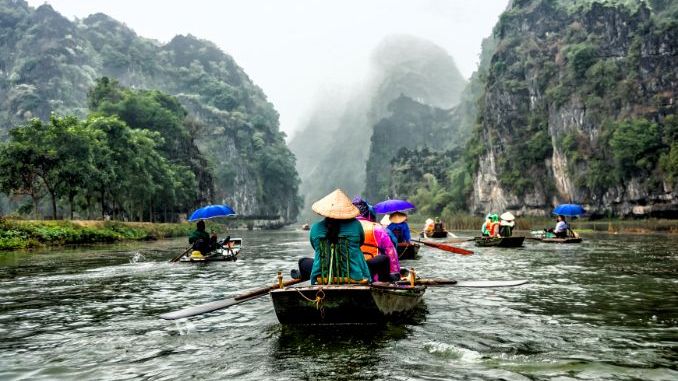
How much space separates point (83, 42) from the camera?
119 metres

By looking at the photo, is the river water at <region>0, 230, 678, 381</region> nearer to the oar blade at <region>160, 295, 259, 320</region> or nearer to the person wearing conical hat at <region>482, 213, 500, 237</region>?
the oar blade at <region>160, 295, 259, 320</region>

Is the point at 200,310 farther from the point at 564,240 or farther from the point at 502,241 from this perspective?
the point at 564,240

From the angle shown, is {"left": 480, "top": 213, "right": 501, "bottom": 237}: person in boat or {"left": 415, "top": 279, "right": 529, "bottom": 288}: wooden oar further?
{"left": 480, "top": 213, "right": 501, "bottom": 237}: person in boat

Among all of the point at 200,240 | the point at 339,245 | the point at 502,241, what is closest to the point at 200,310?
the point at 339,245

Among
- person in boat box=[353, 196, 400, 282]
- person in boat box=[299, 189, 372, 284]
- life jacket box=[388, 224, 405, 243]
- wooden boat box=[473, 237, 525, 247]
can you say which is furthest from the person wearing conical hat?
person in boat box=[299, 189, 372, 284]

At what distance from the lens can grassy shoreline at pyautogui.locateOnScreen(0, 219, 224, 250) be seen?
2690 centimetres

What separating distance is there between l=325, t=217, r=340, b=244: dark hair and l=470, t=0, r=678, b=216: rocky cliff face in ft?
162

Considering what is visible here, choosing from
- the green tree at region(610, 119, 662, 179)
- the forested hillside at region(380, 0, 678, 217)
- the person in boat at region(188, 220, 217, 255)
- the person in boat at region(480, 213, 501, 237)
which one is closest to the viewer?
the person in boat at region(188, 220, 217, 255)

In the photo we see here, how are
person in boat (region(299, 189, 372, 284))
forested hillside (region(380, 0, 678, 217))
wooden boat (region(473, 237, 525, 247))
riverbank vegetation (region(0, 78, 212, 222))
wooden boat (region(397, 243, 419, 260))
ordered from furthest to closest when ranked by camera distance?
forested hillside (region(380, 0, 678, 217))
riverbank vegetation (region(0, 78, 212, 222))
wooden boat (region(473, 237, 525, 247))
wooden boat (region(397, 243, 419, 260))
person in boat (region(299, 189, 372, 284))

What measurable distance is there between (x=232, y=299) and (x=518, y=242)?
1924cm

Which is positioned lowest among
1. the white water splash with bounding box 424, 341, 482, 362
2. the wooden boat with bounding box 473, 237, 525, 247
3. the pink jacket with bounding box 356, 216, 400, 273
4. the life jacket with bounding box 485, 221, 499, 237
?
the white water splash with bounding box 424, 341, 482, 362

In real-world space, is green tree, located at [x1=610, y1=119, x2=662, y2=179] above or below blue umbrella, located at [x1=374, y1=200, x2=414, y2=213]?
above

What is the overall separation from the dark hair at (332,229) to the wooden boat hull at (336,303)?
27.9 inches

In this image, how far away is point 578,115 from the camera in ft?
211
